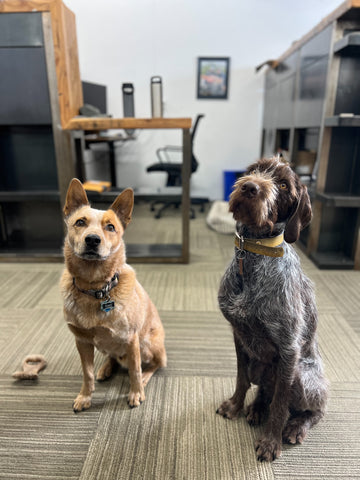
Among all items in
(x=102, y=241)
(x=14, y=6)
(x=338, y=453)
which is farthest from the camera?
(x=14, y=6)

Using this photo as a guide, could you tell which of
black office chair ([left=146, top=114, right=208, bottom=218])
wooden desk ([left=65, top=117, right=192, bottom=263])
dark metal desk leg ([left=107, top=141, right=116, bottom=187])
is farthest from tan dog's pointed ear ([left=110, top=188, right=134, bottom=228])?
dark metal desk leg ([left=107, top=141, right=116, bottom=187])

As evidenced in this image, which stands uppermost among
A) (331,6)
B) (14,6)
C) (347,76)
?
(331,6)

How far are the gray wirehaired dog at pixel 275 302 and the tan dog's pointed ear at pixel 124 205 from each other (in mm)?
430

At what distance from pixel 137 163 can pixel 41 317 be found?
3440 millimetres

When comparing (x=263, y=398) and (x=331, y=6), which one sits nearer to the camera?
(x=263, y=398)

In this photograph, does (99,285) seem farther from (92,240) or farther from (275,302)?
(275,302)

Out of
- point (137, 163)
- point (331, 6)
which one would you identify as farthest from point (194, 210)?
point (331, 6)

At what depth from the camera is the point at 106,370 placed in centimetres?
156

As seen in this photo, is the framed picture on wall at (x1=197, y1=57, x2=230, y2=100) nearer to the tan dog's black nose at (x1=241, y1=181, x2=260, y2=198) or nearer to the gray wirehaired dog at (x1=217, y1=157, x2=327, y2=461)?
the gray wirehaired dog at (x1=217, y1=157, x2=327, y2=461)

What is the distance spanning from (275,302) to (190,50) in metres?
4.56

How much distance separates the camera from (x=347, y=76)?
99.2 inches

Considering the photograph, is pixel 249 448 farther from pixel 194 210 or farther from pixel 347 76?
pixel 194 210

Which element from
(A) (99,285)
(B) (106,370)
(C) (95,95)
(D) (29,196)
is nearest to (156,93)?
(D) (29,196)

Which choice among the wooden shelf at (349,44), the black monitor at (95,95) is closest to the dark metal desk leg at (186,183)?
the wooden shelf at (349,44)
